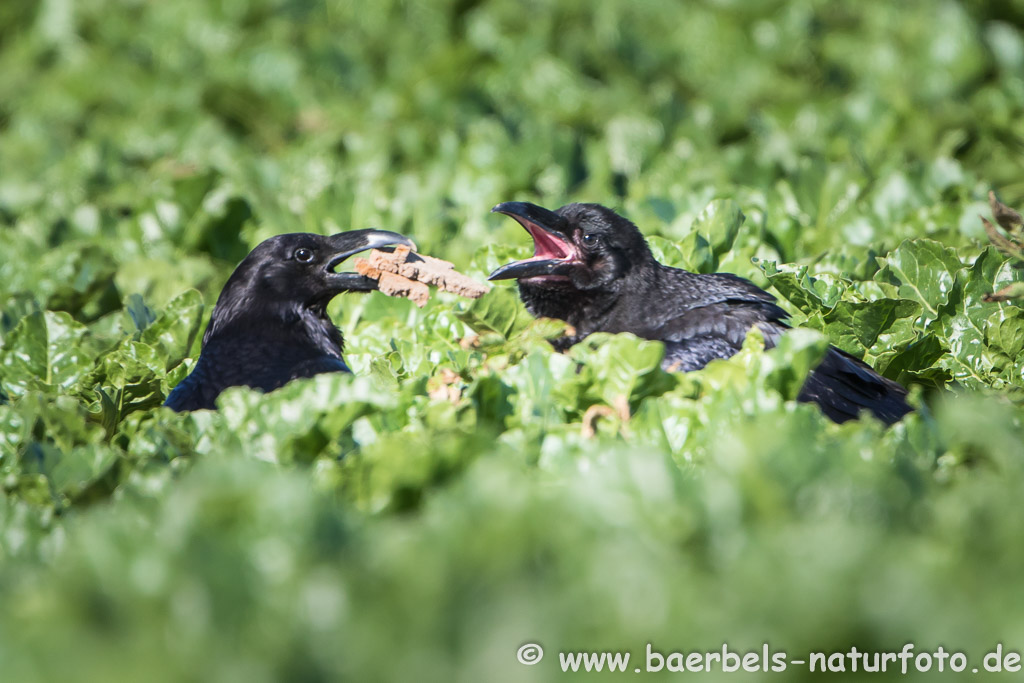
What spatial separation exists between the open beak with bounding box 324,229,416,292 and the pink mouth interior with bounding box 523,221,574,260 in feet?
1.78

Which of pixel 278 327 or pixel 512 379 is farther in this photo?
pixel 278 327

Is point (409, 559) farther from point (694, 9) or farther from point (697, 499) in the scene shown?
point (694, 9)

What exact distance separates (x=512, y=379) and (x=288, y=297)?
4.28ft

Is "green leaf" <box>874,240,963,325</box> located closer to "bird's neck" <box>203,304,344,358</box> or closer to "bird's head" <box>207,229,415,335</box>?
"bird's head" <box>207,229,415,335</box>

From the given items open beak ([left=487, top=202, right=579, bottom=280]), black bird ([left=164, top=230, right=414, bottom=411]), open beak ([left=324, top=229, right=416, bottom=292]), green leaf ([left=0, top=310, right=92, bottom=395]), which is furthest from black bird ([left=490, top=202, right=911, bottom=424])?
green leaf ([left=0, top=310, right=92, bottom=395])

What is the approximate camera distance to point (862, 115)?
7969mm

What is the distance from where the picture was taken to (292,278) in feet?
14.3

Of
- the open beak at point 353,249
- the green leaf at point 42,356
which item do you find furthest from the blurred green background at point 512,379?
the open beak at point 353,249

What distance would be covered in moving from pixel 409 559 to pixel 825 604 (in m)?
0.77

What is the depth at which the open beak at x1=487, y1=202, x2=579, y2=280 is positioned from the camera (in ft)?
13.9

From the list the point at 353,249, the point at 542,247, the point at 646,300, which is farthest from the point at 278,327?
the point at 646,300

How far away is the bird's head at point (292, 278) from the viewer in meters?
4.33

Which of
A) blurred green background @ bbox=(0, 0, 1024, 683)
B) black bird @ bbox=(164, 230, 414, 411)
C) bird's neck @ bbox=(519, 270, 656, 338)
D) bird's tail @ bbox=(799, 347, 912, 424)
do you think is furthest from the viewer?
bird's neck @ bbox=(519, 270, 656, 338)

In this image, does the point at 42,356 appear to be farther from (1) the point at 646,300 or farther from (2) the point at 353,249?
(1) the point at 646,300
